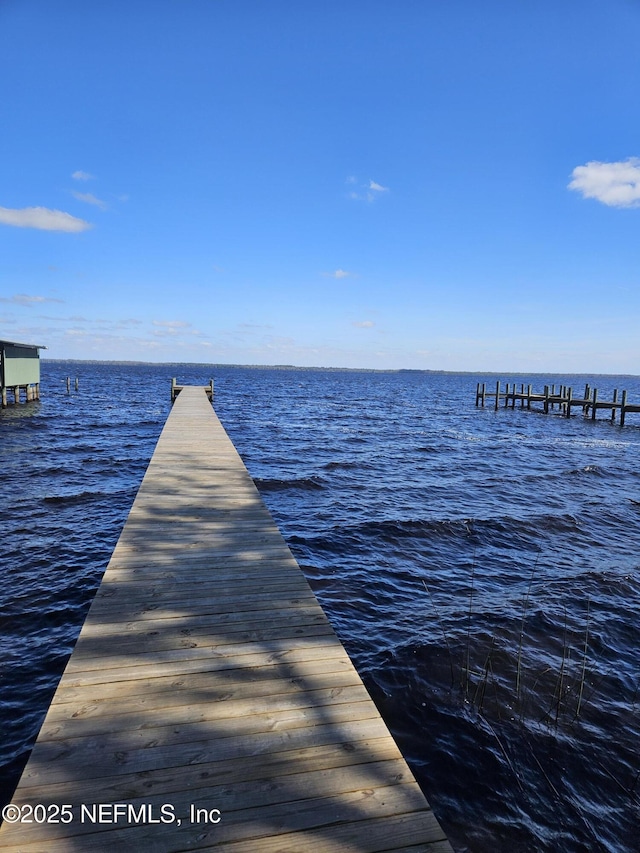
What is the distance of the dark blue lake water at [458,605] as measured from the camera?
382 cm

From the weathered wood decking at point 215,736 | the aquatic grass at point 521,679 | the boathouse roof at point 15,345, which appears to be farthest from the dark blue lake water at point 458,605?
the boathouse roof at point 15,345

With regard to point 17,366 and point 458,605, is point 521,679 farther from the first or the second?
point 17,366

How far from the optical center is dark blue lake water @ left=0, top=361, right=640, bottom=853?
3822 mm

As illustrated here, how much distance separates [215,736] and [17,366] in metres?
30.5

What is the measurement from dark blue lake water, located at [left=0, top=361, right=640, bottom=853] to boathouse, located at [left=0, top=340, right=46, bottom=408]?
435 inches

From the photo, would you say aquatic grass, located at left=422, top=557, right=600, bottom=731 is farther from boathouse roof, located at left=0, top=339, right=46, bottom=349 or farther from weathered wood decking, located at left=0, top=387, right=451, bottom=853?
boathouse roof, located at left=0, top=339, right=46, bottom=349

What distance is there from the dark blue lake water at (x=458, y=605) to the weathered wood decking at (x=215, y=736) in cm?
147

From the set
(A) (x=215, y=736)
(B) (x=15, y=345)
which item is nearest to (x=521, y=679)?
(A) (x=215, y=736)

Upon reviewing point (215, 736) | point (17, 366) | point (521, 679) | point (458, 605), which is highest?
point (17, 366)

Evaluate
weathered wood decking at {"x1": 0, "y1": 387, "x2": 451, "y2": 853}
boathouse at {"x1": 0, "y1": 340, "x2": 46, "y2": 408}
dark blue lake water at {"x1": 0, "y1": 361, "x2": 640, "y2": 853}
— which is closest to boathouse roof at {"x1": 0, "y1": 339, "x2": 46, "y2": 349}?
boathouse at {"x1": 0, "y1": 340, "x2": 46, "y2": 408}

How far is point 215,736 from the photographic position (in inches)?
104

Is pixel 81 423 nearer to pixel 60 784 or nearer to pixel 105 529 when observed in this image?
pixel 105 529

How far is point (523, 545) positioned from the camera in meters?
9.03

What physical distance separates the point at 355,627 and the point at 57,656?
11.4 feet
